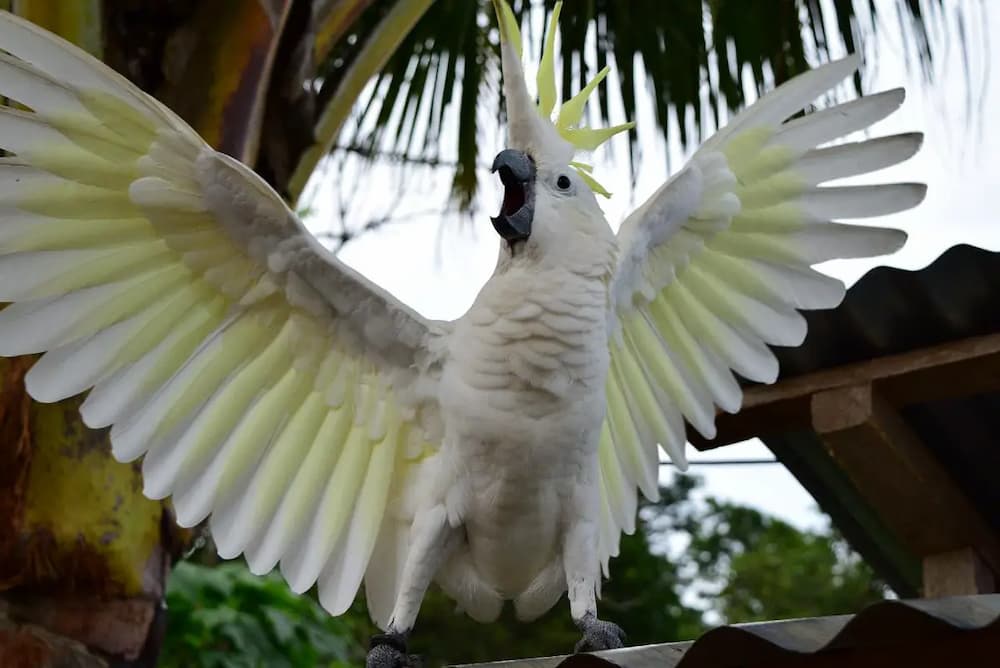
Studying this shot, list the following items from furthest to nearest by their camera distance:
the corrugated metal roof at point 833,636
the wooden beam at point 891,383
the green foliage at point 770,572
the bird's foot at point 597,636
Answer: the green foliage at point 770,572
the wooden beam at point 891,383
the bird's foot at point 597,636
the corrugated metal roof at point 833,636

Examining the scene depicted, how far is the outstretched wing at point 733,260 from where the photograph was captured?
281 centimetres

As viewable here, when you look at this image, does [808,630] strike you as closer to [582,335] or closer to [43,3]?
[582,335]

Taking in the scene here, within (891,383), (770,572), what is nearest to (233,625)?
(891,383)

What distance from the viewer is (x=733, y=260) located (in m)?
2.95

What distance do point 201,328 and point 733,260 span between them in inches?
44.7

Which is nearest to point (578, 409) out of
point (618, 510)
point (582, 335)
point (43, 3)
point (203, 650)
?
point (582, 335)

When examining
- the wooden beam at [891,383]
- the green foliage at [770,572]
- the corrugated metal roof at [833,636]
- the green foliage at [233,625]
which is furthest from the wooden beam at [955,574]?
the green foliage at [770,572]

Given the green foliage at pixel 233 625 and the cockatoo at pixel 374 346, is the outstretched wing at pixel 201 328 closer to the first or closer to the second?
the cockatoo at pixel 374 346

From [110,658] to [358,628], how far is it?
5.24 metres

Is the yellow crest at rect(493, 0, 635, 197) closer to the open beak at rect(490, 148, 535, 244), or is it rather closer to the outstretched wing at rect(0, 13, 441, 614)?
the open beak at rect(490, 148, 535, 244)

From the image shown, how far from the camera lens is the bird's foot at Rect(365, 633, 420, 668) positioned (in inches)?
89.6

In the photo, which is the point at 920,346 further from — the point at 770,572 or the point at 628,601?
the point at 770,572

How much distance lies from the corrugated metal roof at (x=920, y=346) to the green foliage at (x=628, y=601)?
1.39 meters

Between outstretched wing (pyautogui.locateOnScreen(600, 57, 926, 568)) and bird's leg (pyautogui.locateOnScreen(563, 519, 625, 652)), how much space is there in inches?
15.2
